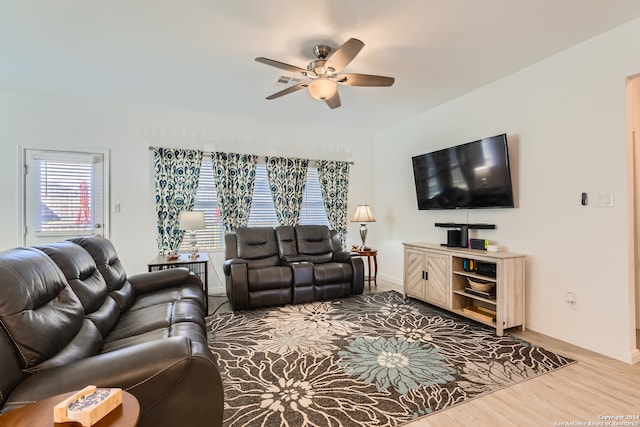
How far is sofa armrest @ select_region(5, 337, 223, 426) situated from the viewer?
107 cm

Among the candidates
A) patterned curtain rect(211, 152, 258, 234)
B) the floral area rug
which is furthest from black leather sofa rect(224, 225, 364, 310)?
patterned curtain rect(211, 152, 258, 234)

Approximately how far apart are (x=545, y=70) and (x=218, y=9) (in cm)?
303

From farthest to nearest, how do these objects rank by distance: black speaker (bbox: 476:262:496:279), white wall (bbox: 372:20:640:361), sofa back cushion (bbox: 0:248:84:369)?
black speaker (bbox: 476:262:496:279), white wall (bbox: 372:20:640:361), sofa back cushion (bbox: 0:248:84:369)

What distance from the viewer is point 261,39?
2.59 m

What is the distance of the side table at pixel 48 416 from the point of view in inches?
32.8

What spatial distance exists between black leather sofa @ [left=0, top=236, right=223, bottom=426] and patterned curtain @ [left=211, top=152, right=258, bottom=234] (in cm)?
273

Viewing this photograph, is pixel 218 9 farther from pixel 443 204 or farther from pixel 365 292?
pixel 365 292

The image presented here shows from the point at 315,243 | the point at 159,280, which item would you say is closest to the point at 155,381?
the point at 159,280

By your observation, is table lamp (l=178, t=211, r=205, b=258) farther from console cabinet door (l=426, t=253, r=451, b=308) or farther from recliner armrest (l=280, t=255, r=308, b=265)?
console cabinet door (l=426, t=253, r=451, b=308)

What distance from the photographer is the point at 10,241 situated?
3668mm

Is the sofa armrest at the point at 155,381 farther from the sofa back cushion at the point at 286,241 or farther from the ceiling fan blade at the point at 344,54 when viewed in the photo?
the sofa back cushion at the point at 286,241

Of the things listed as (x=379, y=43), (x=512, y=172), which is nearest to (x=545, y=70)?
(x=512, y=172)

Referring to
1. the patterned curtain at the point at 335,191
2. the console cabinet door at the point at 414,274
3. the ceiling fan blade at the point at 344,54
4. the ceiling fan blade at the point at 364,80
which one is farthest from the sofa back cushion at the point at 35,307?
the patterned curtain at the point at 335,191

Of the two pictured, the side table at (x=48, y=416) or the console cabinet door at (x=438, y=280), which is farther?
the console cabinet door at (x=438, y=280)
